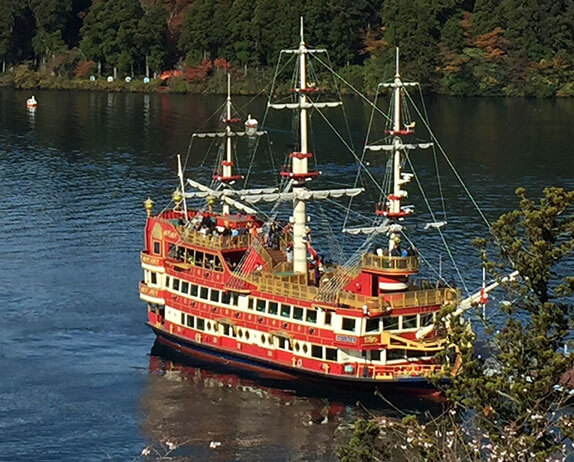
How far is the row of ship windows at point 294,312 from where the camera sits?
209 ft

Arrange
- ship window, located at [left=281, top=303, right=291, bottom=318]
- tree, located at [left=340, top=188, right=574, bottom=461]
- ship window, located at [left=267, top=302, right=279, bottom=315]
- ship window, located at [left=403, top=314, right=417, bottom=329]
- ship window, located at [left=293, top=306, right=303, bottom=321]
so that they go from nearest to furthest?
tree, located at [left=340, top=188, right=574, bottom=461], ship window, located at [left=403, top=314, right=417, bottom=329], ship window, located at [left=293, top=306, right=303, bottom=321], ship window, located at [left=281, top=303, right=291, bottom=318], ship window, located at [left=267, top=302, right=279, bottom=315]

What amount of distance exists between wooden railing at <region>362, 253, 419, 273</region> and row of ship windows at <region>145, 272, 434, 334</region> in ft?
7.48

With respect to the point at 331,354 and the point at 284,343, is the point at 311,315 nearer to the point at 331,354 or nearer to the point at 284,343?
the point at 331,354

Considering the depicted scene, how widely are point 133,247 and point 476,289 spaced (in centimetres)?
2621

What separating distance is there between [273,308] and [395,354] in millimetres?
6857

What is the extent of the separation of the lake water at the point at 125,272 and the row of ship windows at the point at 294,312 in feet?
11.4

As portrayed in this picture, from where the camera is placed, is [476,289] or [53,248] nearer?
[476,289]

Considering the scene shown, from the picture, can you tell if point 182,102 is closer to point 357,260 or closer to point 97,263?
point 97,263

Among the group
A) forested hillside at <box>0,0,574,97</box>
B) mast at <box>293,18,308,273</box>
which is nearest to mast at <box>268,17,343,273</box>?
mast at <box>293,18,308,273</box>

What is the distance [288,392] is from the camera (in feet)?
216

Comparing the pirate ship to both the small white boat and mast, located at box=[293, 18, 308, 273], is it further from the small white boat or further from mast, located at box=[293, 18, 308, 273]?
the small white boat

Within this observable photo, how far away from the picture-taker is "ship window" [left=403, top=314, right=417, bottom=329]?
210 ft

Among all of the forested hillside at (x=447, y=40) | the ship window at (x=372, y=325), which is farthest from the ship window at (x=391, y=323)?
the forested hillside at (x=447, y=40)

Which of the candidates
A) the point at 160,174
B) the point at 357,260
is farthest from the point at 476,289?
the point at 160,174
